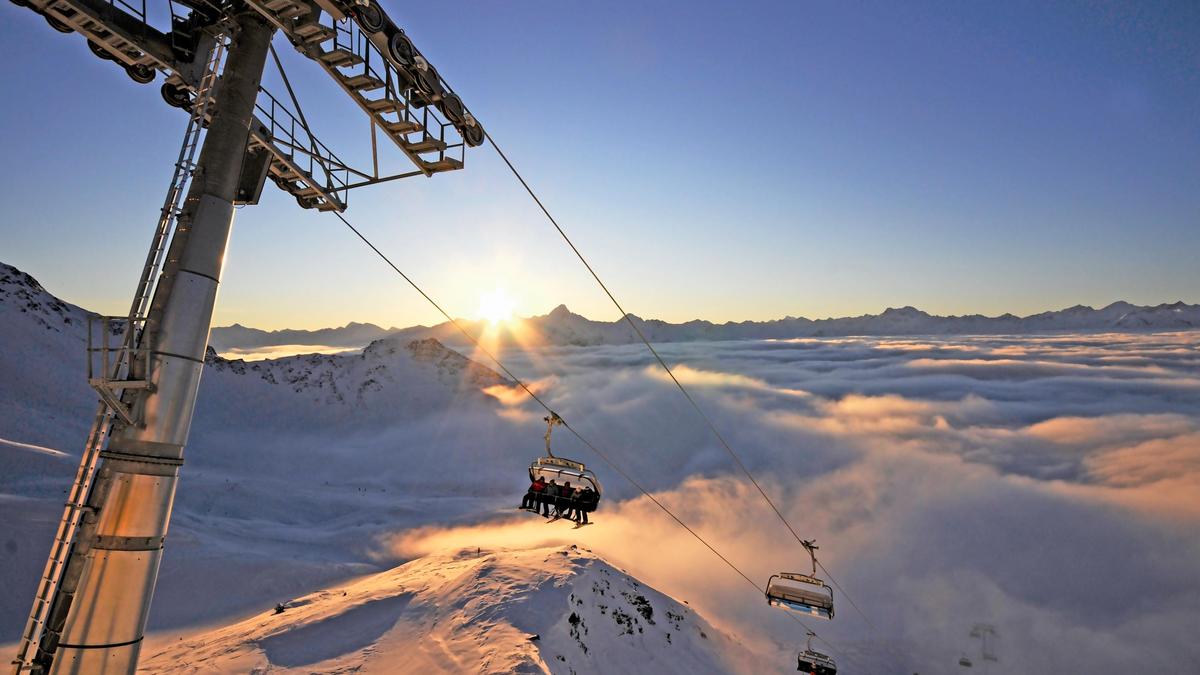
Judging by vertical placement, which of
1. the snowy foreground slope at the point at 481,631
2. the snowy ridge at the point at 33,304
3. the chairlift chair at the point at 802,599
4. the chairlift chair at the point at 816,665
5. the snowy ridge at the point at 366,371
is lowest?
the chairlift chair at the point at 816,665

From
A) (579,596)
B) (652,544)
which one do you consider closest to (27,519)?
(579,596)

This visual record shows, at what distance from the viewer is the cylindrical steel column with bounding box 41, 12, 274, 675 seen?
27.5ft

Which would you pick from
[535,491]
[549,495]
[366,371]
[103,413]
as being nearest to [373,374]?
[366,371]

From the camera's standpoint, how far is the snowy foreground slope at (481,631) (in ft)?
102

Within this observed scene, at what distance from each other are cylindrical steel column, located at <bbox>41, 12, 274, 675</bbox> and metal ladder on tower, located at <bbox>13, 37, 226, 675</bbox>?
0.40 feet

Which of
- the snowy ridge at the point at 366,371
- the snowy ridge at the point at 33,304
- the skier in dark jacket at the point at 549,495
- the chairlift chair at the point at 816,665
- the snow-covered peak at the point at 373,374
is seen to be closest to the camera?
the skier in dark jacket at the point at 549,495

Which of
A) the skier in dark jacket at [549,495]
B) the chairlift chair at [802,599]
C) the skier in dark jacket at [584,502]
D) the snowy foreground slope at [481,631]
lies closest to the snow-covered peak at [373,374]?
the snowy foreground slope at [481,631]

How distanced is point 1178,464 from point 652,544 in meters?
185

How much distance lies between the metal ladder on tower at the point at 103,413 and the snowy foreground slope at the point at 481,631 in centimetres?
2254

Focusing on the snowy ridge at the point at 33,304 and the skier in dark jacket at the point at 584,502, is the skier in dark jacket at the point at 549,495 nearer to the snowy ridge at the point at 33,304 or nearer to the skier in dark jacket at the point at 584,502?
the skier in dark jacket at the point at 584,502

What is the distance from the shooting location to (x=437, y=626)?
→ 115ft

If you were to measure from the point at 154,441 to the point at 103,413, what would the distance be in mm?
813

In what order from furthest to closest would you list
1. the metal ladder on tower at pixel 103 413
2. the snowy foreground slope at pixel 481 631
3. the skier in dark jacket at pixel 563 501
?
the snowy foreground slope at pixel 481 631 < the skier in dark jacket at pixel 563 501 < the metal ladder on tower at pixel 103 413

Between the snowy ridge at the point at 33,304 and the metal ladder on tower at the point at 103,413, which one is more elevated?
the snowy ridge at the point at 33,304
